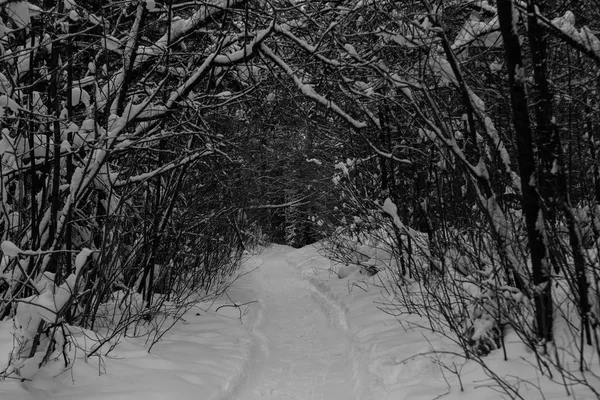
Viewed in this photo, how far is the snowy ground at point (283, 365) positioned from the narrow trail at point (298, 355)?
1cm

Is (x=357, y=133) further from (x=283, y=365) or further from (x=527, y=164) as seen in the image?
(x=283, y=365)

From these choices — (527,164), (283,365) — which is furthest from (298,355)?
(527,164)

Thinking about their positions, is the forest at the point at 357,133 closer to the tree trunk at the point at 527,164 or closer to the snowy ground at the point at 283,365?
the tree trunk at the point at 527,164

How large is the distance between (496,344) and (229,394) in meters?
2.30

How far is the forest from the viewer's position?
3123 mm

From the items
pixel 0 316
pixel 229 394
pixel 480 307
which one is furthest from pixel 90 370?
pixel 480 307

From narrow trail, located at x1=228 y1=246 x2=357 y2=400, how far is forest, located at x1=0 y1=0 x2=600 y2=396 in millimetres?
1102

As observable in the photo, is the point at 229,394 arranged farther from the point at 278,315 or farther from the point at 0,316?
the point at 278,315

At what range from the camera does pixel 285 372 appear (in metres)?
5.05

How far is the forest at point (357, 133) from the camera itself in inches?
123

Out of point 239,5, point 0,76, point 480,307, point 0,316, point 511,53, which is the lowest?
point 0,316

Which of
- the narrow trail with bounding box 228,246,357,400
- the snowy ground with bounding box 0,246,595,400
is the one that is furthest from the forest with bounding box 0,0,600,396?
the narrow trail with bounding box 228,246,357,400

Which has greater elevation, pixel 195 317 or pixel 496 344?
pixel 496 344

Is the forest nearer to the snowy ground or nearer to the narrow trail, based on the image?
the snowy ground
